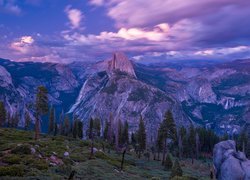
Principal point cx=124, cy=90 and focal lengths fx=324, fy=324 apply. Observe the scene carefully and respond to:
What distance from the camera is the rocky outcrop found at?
101 ft

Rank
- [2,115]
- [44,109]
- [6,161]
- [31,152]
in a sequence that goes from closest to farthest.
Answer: [6,161], [31,152], [44,109], [2,115]

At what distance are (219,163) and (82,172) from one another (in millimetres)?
16942

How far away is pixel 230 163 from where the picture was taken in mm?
31625

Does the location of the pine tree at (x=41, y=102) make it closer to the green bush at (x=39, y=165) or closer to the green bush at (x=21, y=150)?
the green bush at (x=21, y=150)

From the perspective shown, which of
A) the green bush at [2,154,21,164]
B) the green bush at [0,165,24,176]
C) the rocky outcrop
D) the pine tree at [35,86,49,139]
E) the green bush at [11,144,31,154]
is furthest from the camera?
the pine tree at [35,86,49,139]

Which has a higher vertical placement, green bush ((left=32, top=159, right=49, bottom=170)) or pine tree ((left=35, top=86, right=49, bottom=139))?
pine tree ((left=35, top=86, right=49, bottom=139))

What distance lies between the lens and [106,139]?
158 metres

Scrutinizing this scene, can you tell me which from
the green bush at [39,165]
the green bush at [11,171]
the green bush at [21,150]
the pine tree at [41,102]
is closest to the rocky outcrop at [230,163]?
the green bush at [39,165]

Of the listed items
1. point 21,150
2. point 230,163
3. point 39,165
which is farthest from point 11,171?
point 230,163

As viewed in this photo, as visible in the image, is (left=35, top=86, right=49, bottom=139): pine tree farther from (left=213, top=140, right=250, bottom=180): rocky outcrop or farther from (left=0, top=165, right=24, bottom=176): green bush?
(left=213, top=140, right=250, bottom=180): rocky outcrop

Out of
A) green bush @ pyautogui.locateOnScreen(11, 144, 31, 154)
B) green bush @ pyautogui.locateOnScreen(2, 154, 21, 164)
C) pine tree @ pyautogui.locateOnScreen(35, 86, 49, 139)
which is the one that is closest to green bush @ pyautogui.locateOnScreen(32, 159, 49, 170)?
green bush @ pyautogui.locateOnScreen(2, 154, 21, 164)

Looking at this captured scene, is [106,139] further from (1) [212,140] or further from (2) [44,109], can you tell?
(2) [44,109]

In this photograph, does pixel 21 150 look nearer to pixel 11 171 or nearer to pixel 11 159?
pixel 11 159

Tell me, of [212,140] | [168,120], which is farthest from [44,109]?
[212,140]
